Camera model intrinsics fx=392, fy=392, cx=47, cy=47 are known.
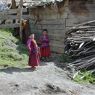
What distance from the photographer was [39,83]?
11.9 meters

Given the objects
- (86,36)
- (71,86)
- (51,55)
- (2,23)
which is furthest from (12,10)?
(71,86)

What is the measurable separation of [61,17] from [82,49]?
3096 millimetres

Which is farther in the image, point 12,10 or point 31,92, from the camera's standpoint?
point 12,10

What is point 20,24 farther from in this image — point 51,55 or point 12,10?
point 51,55

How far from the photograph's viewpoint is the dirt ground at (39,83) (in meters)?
11.4

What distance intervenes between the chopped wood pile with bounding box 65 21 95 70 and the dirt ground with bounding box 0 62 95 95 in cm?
89

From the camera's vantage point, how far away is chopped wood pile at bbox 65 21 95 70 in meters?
14.1

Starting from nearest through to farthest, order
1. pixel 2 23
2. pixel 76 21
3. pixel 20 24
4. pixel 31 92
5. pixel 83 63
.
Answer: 1. pixel 31 92
2. pixel 83 63
3. pixel 76 21
4. pixel 20 24
5. pixel 2 23

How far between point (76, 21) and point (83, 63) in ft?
9.33

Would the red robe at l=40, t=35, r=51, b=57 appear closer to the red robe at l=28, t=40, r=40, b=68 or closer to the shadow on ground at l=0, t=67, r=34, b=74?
the red robe at l=28, t=40, r=40, b=68

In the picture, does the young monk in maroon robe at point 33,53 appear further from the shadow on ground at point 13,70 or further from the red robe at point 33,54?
the shadow on ground at point 13,70

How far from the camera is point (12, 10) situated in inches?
784

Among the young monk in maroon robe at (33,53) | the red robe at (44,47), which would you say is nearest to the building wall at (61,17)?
the red robe at (44,47)

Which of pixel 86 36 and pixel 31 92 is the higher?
pixel 86 36
